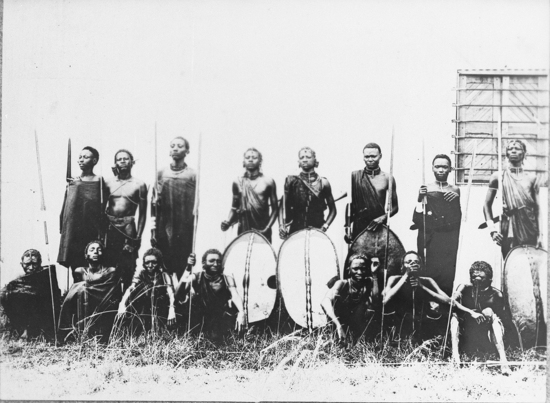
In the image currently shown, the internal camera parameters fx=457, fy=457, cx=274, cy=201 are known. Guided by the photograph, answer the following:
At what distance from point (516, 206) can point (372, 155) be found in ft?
4.10

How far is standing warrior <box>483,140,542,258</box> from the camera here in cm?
371

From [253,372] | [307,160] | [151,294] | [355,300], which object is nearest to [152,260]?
[151,294]

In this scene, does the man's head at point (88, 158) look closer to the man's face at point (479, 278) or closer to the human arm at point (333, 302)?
the human arm at point (333, 302)

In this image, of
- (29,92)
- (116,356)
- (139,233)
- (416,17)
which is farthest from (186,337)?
(416,17)

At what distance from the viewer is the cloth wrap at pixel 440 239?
368 cm

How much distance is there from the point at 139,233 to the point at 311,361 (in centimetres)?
171

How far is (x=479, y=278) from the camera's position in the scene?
12.1 ft

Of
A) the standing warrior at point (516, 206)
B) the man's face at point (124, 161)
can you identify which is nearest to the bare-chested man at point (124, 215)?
the man's face at point (124, 161)

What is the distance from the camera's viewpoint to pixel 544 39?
376 centimetres

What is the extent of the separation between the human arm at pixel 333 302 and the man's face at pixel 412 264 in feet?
1.69

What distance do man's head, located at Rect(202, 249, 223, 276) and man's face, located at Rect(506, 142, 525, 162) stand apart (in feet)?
8.22

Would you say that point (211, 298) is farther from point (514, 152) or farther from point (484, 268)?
point (514, 152)

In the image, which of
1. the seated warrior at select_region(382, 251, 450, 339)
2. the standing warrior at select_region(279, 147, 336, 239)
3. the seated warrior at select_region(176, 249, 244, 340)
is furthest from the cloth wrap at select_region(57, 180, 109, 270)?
the seated warrior at select_region(382, 251, 450, 339)

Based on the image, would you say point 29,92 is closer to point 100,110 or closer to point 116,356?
point 100,110
